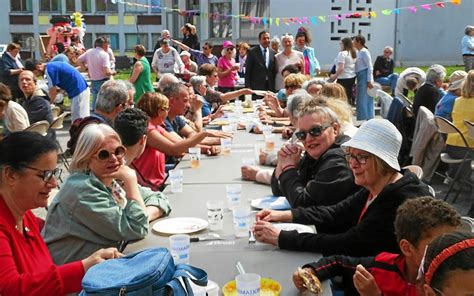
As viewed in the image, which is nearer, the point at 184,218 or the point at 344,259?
the point at 344,259

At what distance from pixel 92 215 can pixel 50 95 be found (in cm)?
677

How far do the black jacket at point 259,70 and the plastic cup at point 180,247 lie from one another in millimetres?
8420

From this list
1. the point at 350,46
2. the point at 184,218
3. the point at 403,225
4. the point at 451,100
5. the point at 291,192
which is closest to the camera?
the point at 403,225

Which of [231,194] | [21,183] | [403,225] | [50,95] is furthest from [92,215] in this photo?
[50,95]

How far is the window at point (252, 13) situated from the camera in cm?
3006

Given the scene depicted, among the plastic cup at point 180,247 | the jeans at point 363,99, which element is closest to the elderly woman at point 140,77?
the jeans at point 363,99

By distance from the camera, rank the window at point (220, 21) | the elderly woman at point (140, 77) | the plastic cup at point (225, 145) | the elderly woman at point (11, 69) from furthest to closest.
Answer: the window at point (220, 21), the elderly woman at point (140, 77), the elderly woman at point (11, 69), the plastic cup at point (225, 145)

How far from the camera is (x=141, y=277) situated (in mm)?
1767

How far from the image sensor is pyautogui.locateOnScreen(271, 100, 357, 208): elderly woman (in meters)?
3.16

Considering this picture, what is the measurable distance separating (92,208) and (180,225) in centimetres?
56

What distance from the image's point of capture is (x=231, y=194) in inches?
132

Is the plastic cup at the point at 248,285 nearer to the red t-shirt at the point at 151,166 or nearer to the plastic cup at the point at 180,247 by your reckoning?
the plastic cup at the point at 180,247

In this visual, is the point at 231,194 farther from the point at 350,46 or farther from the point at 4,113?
the point at 350,46

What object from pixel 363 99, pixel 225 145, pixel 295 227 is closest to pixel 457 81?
pixel 225 145
